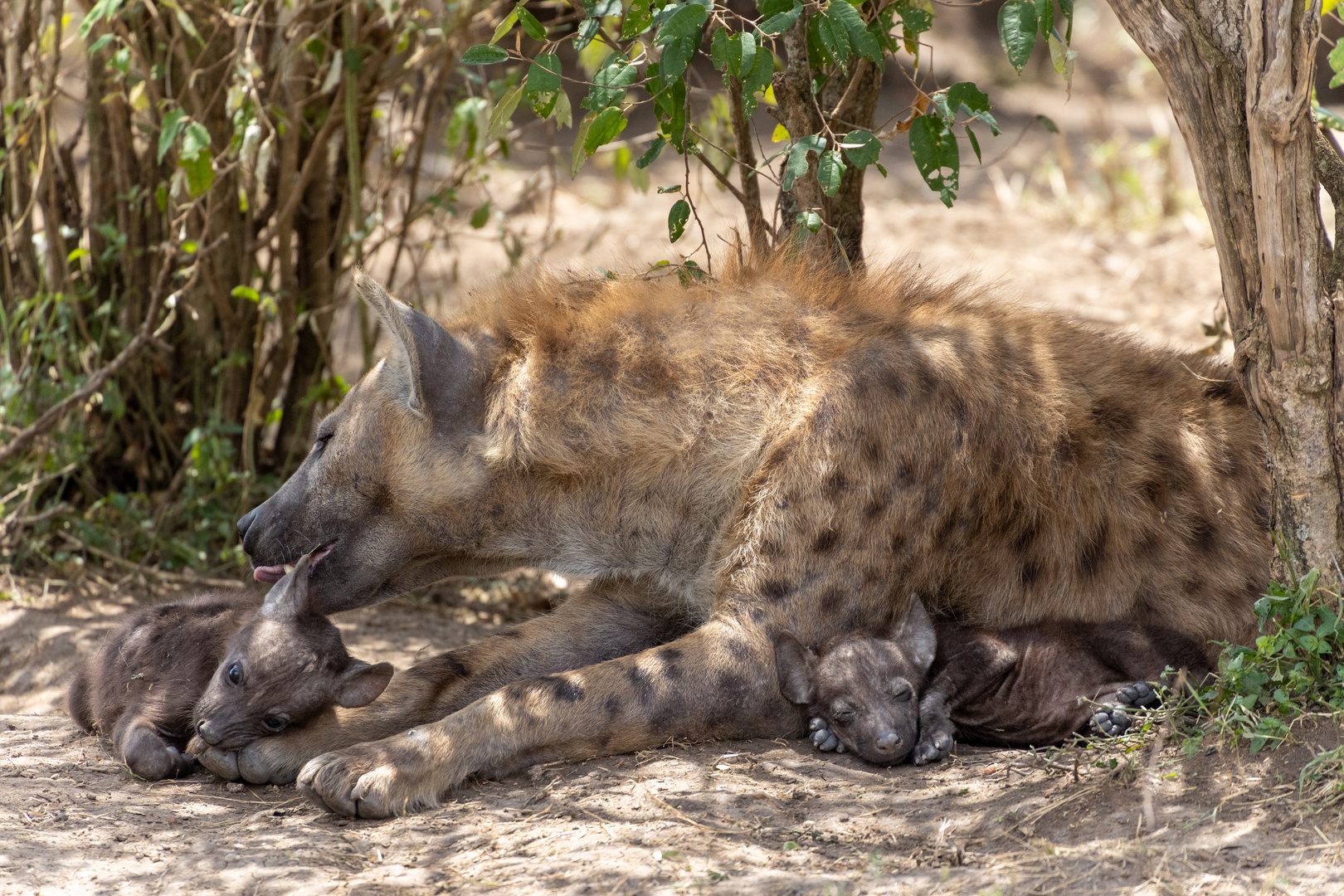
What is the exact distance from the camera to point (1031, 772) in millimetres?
2686

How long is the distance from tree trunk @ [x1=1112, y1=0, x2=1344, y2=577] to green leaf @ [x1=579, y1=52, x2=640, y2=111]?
110 centimetres

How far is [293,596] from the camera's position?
9.89 ft

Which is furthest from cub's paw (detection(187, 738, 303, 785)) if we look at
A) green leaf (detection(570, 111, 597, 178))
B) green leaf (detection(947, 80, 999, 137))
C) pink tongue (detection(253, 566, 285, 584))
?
green leaf (detection(947, 80, 999, 137))

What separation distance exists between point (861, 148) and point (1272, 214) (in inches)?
37.8

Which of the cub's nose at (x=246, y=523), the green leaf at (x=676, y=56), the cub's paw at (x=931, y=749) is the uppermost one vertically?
the green leaf at (x=676, y=56)

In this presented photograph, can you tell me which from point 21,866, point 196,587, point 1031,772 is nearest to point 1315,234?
point 1031,772

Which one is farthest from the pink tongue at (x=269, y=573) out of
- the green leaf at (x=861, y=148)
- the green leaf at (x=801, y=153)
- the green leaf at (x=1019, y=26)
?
the green leaf at (x=1019, y=26)

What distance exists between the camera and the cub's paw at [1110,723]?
2791 mm

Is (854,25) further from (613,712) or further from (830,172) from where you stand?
(613,712)

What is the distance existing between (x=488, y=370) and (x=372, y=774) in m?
1.01

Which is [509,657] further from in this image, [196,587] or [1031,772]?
[196,587]

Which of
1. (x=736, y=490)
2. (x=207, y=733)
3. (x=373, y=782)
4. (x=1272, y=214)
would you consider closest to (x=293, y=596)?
(x=207, y=733)

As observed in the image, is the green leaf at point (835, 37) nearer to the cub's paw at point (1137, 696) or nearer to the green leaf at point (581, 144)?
the green leaf at point (581, 144)

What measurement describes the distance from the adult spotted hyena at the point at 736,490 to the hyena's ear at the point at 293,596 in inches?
5.2
